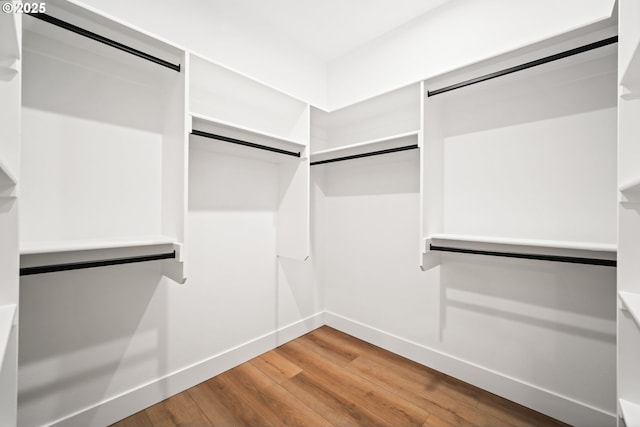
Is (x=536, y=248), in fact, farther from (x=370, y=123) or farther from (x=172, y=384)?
(x=172, y=384)

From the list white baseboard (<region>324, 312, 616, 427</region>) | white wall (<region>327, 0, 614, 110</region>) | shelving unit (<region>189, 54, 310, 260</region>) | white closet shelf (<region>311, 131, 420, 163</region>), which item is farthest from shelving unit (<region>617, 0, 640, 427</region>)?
shelving unit (<region>189, 54, 310, 260</region>)

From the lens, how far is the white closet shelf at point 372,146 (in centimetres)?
209

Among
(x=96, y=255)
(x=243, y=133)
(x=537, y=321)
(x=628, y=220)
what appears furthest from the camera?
(x=243, y=133)

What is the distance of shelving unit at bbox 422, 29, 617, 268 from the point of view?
1.56 meters

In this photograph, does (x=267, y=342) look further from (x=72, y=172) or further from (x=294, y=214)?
(x=72, y=172)

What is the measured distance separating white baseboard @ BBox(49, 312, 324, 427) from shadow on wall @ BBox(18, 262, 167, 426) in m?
0.04

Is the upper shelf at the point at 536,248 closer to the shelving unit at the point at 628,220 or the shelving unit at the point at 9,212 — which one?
the shelving unit at the point at 628,220

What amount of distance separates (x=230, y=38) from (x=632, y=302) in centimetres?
274

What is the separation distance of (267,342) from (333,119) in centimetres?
212

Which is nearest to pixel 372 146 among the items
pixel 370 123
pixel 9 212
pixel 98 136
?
pixel 370 123

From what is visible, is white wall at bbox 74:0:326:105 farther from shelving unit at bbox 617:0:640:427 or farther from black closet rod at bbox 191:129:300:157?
shelving unit at bbox 617:0:640:427

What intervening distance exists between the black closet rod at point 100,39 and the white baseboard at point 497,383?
2.53 m

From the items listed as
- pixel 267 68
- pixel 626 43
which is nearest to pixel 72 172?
pixel 267 68

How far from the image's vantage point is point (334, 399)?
6.13ft
